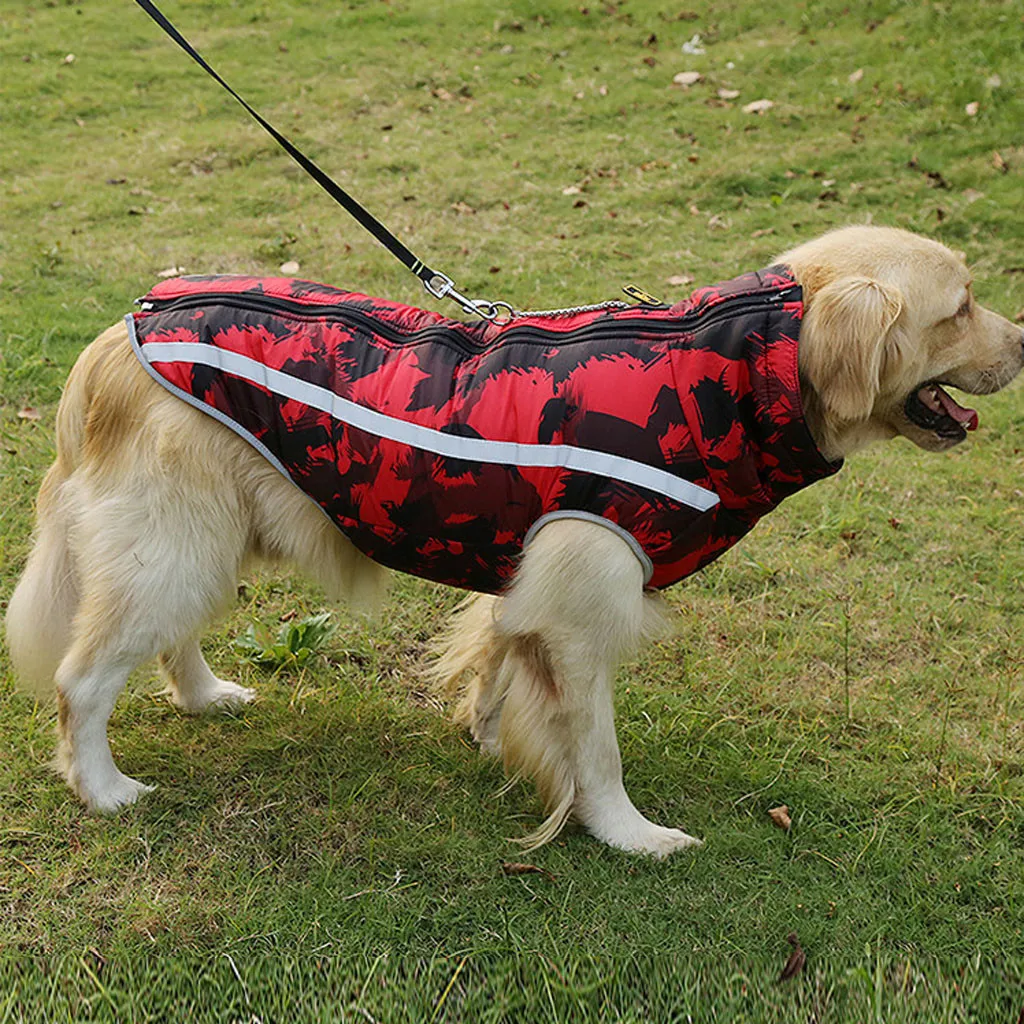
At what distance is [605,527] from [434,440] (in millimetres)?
513

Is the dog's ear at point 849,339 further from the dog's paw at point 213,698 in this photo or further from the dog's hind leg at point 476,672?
the dog's paw at point 213,698

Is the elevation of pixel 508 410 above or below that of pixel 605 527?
above

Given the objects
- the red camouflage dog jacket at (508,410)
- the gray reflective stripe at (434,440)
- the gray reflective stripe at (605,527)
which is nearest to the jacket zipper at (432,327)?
the red camouflage dog jacket at (508,410)

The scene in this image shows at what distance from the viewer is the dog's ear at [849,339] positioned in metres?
2.80

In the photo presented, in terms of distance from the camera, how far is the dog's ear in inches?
110

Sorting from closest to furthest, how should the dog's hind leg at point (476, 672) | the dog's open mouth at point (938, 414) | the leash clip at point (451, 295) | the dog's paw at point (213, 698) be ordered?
1. the dog's open mouth at point (938, 414)
2. the leash clip at point (451, 295)
3. the dog's hind leg at point (476, 672)
4. the dog's paw at point (213, 698)

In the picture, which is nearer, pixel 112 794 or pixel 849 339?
pixel 849 339

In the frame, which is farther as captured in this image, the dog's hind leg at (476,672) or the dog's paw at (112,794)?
the dog's hind leg at (476,672)

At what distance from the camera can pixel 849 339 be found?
9.20 feet

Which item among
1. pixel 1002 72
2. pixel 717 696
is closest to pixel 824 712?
pixel 717 696

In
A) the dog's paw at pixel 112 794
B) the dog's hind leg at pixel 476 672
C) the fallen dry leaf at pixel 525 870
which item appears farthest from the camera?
the dog's hind leg at pixel 476 672

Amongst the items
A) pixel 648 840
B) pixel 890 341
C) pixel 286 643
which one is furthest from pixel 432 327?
pixel 648 840

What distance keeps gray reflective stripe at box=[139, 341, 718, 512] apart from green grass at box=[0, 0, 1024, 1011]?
119cm

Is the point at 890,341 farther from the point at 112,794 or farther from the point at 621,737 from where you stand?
the point at 112,794
